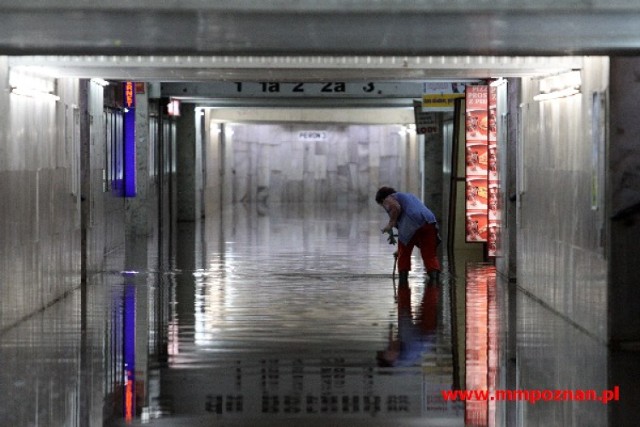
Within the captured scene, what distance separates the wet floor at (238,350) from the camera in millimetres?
9141

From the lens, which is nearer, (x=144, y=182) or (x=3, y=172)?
(x=3, y=172)

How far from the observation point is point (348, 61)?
14562mm

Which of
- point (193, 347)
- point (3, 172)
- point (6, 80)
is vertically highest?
point (6, 80)

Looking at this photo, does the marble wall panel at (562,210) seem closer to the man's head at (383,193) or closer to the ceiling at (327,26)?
the ceiling at (327,26)

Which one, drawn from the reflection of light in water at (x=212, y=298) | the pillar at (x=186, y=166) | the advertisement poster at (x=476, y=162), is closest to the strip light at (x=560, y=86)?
the reflection of light in water at (x=212, y=298)

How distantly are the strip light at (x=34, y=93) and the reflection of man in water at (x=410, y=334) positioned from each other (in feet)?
14.0

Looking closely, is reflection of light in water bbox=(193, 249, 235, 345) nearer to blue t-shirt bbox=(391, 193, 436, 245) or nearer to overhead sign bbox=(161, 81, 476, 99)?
blue t-shirt bbox=(391, 193, 436, 245)

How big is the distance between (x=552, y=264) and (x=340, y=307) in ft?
7.56

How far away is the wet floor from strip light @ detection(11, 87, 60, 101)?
2.24 m

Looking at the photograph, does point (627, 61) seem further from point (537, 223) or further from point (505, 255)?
point (505, 255)

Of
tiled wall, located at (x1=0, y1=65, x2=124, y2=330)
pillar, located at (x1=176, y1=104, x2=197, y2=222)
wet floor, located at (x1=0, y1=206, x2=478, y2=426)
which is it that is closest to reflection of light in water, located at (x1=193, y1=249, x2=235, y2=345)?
wet floor, located at (x1=0, y1=206, x2=478, y2=426)

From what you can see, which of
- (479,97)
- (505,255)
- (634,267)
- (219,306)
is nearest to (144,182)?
(479,97)

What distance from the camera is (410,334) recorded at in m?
13.3

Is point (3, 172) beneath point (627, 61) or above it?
beneath
